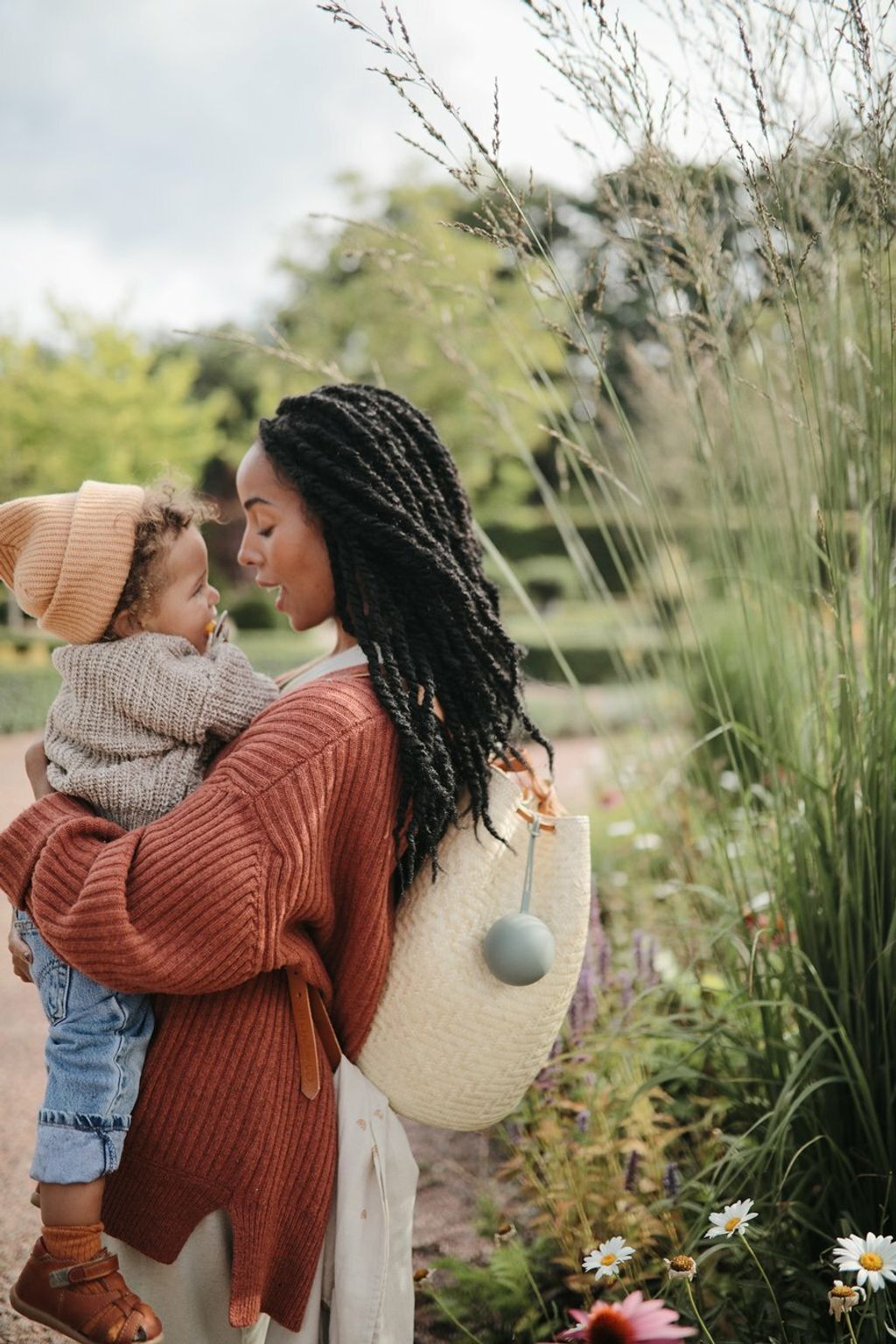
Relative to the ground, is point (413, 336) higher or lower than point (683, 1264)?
higher

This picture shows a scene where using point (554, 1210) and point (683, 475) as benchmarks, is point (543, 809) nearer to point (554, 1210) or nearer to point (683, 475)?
point (554, 1210)

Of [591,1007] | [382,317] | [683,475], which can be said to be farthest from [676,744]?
[382,317]

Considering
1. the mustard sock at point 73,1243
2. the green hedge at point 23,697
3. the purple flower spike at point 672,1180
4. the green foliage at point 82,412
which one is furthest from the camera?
the green foliage at point 82,412

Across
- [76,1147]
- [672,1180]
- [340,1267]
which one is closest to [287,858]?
[76,1147]

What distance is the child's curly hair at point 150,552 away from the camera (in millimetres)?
1652

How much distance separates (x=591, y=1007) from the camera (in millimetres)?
2576

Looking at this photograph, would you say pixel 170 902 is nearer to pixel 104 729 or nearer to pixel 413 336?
pixel 104 729

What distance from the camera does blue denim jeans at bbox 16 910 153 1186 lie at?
142cm

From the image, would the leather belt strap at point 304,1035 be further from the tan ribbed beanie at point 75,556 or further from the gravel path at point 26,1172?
the tan ribbed beanie at point 75,556

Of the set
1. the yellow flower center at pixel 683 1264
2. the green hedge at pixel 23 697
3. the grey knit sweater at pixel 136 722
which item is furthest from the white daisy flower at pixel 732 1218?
the green hedge at pixel 23 697

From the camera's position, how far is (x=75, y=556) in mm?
1604

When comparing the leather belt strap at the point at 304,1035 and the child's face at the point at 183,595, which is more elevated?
the child's face at the point at 183,595

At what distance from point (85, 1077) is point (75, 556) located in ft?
2.41

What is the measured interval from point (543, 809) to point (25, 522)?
957 mm
